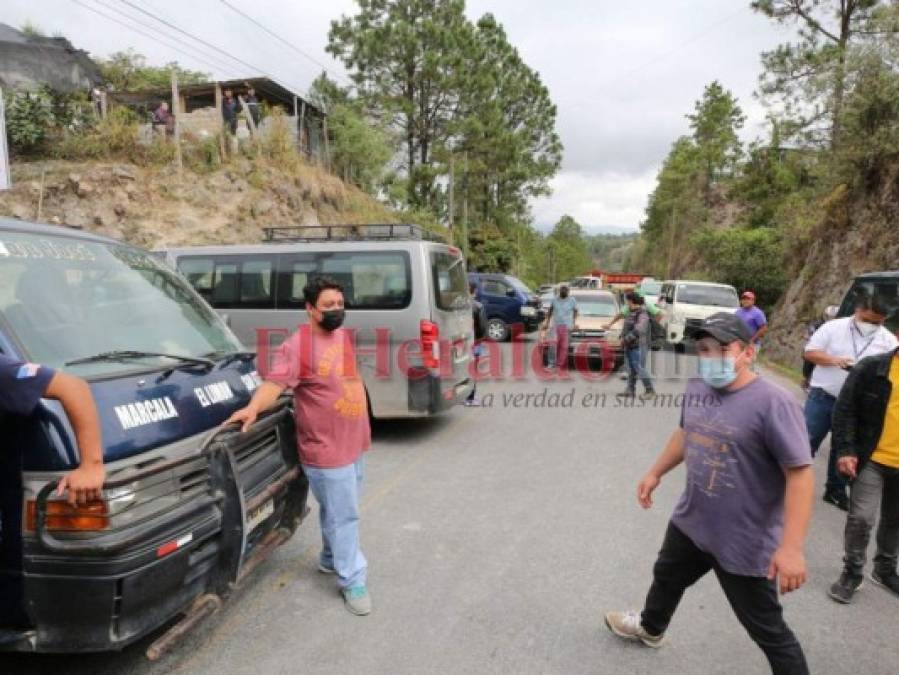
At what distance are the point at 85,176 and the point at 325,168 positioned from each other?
29.0 ft

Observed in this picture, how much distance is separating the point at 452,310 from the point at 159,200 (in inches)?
412

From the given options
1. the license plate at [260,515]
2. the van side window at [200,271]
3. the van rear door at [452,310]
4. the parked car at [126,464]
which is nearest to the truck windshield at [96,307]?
the parked car at [126,464]

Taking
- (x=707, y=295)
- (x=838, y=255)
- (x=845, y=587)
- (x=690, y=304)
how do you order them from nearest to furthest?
(x=845, y=587) → (x=838, y=255) → (x=690, y=304) → (x=707, y=295)

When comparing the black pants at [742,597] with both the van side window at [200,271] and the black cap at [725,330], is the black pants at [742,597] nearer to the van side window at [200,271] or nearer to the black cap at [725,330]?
the black cap at [725,330]

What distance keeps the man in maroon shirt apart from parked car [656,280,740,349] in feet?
39.7

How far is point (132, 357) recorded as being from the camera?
9.05 feet

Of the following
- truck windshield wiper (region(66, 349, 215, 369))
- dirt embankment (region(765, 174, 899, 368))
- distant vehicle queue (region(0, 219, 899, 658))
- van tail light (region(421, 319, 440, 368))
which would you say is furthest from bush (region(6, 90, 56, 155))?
dirt embankment (region(765, 174, 899, 368))

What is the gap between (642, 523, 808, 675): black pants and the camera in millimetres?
2156

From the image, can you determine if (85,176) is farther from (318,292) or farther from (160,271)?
(318,292)

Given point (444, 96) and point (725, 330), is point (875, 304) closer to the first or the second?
point (725, 330)

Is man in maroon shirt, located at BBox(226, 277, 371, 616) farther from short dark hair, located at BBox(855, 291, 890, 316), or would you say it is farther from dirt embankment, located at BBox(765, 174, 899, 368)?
dirt embankment, located at BBox(765, 174, 899, 368)

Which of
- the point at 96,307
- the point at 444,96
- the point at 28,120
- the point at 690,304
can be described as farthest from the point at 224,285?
the point at 444,96

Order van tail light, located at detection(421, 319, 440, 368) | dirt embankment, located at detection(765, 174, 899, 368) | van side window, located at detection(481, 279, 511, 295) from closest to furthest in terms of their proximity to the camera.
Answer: van tail light, located at detection(421, 319, 440, 368) → dirt embankment, located at detection(765, 174, 899, 368) → van side window, located at detection(481, 279, 511, 295)

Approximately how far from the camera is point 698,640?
2.86 metres
